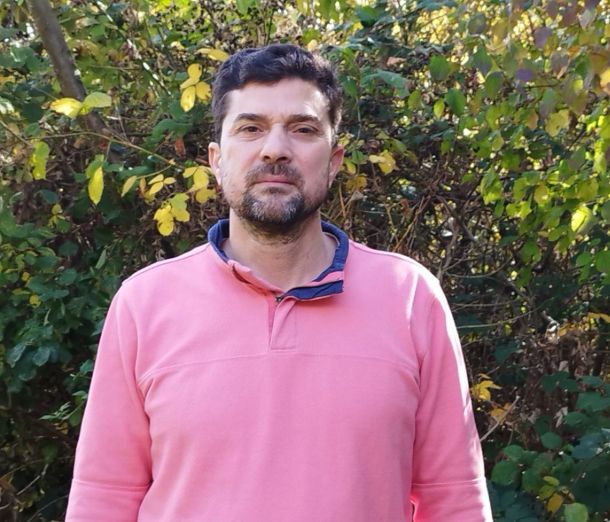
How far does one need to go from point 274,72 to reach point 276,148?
19cm

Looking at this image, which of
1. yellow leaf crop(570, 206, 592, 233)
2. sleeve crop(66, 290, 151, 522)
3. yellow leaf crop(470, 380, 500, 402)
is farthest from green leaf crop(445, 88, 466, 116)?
sleeve crop(66, 290, 151, 522)

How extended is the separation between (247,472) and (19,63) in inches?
95.8

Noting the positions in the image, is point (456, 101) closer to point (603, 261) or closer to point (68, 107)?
point (603, 261)

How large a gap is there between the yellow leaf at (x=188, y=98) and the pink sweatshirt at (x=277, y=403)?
1.29 meters

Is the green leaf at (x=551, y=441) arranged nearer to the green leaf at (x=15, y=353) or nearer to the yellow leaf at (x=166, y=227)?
the yellow leaf at (x=166, y=227)

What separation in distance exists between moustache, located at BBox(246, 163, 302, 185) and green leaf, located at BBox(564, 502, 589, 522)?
4.77 feet

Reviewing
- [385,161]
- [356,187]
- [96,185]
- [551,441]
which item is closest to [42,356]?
[96,185]

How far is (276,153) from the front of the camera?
7.11 ft

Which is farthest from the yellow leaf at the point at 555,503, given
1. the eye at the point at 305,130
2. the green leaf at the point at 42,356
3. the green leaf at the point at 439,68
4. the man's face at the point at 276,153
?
the green leaf at the point at 42,356

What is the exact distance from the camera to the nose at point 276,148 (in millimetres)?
2170

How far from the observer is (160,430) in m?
2.08

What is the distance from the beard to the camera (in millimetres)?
2166

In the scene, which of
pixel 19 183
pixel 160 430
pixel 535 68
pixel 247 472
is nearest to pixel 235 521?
pixel 247 472

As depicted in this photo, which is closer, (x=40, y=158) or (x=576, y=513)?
(x=576, y=513)
